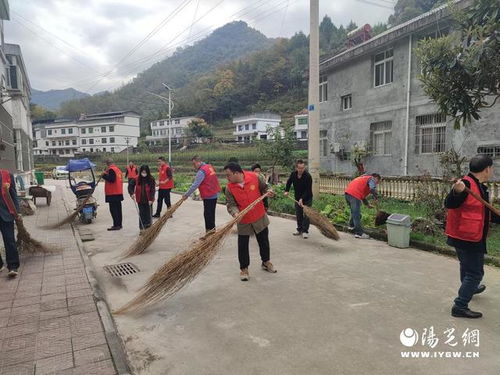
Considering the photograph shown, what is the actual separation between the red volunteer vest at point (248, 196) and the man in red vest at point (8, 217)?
285 cm

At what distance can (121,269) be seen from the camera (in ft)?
17.3

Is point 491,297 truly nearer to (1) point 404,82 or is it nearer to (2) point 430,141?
(2) point 430,141

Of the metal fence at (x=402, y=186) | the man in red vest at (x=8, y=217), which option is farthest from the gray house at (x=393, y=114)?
the man in red vest at (x=8, y=217)

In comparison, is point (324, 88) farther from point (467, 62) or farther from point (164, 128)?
point (164, 128)

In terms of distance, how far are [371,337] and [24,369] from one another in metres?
2.70

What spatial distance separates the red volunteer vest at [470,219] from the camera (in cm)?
324

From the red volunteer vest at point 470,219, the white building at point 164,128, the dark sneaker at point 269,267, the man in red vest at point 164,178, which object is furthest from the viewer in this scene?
the white building at point 164,128

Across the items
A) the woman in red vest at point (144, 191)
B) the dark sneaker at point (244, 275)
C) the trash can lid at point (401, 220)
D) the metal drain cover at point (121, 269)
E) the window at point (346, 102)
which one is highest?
the window at point (346, 102)

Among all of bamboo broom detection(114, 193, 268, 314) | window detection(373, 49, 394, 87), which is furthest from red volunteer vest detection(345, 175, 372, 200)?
window detection(373, 49, 394, 87)

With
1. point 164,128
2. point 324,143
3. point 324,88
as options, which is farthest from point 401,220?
point 164,128

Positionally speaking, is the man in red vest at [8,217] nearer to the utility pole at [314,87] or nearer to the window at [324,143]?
the utility pole at [314,87]

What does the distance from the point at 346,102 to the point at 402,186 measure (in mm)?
5859

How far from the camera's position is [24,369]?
262 centimetres

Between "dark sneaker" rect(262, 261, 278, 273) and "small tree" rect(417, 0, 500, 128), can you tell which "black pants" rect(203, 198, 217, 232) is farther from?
"small tree" rect(417, 0, 500, 128)
